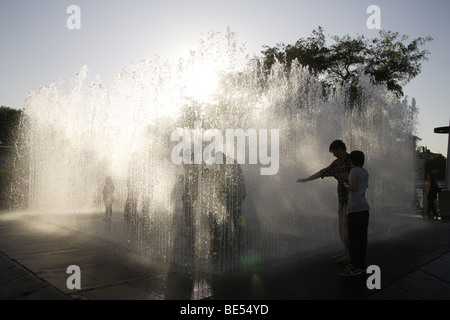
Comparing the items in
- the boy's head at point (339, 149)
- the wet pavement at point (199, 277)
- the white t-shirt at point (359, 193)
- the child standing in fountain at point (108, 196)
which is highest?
the boy's head at point (339, 149)

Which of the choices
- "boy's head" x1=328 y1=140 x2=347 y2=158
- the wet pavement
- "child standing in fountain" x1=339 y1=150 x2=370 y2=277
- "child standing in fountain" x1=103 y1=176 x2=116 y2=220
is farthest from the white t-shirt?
"child standing in fountain" x1=103 y1=176 x2=116 y2=220

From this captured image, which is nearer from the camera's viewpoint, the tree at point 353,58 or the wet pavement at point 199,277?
the wet pavement at point 199,277

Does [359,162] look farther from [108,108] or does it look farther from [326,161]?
[108,108]

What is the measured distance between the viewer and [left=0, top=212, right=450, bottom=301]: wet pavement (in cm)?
362

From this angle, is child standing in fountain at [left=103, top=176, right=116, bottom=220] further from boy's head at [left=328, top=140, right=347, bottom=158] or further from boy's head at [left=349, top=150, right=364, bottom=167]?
boy's head at [left=349, top=150, right=364, bottom=167]

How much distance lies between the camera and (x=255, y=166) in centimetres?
893

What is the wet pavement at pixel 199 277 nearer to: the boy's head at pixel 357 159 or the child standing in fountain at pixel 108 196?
the boy's head at pixel 357 159

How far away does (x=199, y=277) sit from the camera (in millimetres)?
4242

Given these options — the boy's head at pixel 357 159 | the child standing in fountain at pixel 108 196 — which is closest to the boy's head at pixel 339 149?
the boy's head at pixel 357 159

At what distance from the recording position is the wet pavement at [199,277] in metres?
3.62

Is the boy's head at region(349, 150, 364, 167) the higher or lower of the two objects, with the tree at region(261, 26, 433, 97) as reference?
lower

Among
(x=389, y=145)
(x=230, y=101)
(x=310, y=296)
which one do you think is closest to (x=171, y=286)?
(x=310, y=296)

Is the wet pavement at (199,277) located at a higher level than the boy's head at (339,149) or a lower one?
lower

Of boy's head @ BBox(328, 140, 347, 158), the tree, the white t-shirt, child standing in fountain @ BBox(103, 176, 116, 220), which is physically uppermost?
the tree
